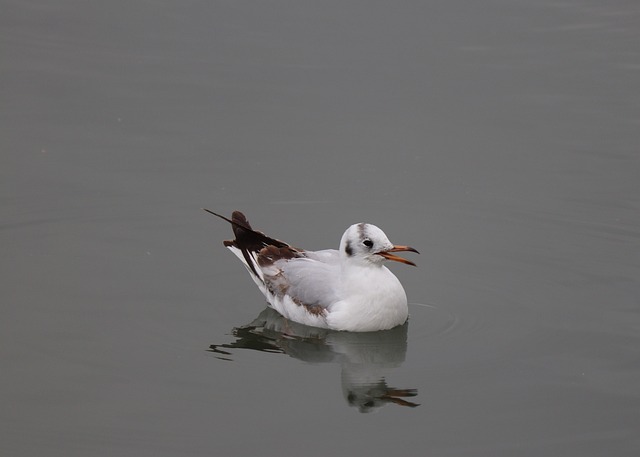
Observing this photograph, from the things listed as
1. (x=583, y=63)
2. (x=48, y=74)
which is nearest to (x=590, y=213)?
(x=583, y=63)

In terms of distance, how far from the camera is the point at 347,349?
33.4 feet

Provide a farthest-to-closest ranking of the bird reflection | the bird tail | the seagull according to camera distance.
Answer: the bird tail, the seagull, the bird reflection

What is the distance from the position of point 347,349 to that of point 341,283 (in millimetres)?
705

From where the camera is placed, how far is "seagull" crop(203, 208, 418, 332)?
10.4m

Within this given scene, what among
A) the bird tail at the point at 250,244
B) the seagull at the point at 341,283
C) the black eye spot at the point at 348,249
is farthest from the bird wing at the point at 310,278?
the black eye spot at the point at 348,249

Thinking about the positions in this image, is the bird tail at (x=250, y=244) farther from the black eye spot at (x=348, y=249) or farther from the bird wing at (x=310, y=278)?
the black eye spot at (x=348, y=249)

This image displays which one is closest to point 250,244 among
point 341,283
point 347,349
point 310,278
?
point 310,278

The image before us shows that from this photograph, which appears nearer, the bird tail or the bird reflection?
the bird reflection

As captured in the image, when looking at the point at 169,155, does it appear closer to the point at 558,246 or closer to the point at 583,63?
the point at 558,246

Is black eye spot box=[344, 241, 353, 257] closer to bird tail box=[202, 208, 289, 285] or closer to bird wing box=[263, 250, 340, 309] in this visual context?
bird wing box=[263, 250, 340, 309]

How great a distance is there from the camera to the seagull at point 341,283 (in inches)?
410

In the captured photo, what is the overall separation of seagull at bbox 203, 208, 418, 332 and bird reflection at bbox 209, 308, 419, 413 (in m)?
0.10

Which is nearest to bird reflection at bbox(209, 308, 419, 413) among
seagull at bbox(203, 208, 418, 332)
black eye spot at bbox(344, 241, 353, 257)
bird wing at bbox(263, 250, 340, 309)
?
seagull at bbox(203, 208, 418, 332)

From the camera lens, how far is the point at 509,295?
10.9 metres
